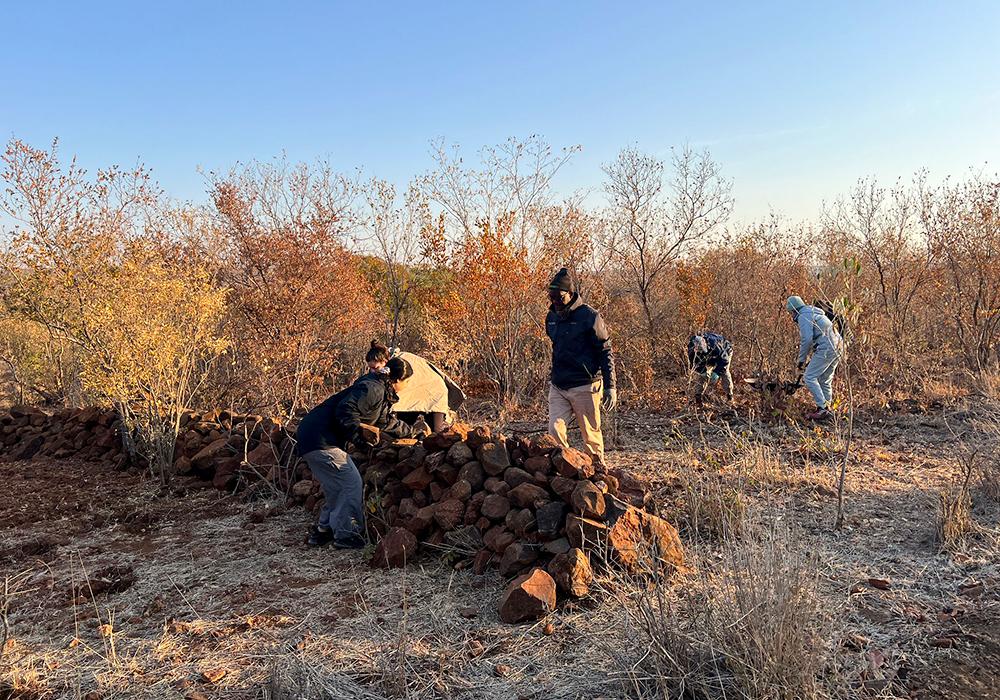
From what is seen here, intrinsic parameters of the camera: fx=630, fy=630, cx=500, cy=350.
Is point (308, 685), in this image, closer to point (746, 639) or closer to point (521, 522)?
point (521, 522)

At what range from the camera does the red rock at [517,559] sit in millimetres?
3643

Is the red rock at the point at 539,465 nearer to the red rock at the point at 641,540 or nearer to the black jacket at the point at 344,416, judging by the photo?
the red rock at the point at 641,540

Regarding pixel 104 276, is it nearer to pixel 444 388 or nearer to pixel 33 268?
Answer: pixel 33 268

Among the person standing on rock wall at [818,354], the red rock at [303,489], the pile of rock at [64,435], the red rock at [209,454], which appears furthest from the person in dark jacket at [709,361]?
the pile of rock at [64,435]

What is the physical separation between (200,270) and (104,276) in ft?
2.88

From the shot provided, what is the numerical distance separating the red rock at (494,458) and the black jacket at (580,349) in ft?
3.26

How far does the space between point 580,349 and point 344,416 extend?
1.91 meters

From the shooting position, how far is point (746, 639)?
239cm

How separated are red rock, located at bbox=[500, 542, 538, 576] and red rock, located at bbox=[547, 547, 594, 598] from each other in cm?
23

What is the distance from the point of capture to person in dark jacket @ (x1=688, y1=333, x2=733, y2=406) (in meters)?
7.97

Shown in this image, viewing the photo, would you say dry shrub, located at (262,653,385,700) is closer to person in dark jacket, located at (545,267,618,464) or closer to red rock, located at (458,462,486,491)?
red rock, located at (458,462,486,491)

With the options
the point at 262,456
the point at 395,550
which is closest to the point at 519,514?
the point at 395,550

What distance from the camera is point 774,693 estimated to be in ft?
7.42

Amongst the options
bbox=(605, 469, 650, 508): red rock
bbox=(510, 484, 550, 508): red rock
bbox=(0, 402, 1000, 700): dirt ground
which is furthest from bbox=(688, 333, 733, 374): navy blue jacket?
bbox=(510, 484, 550, 508): red rock
